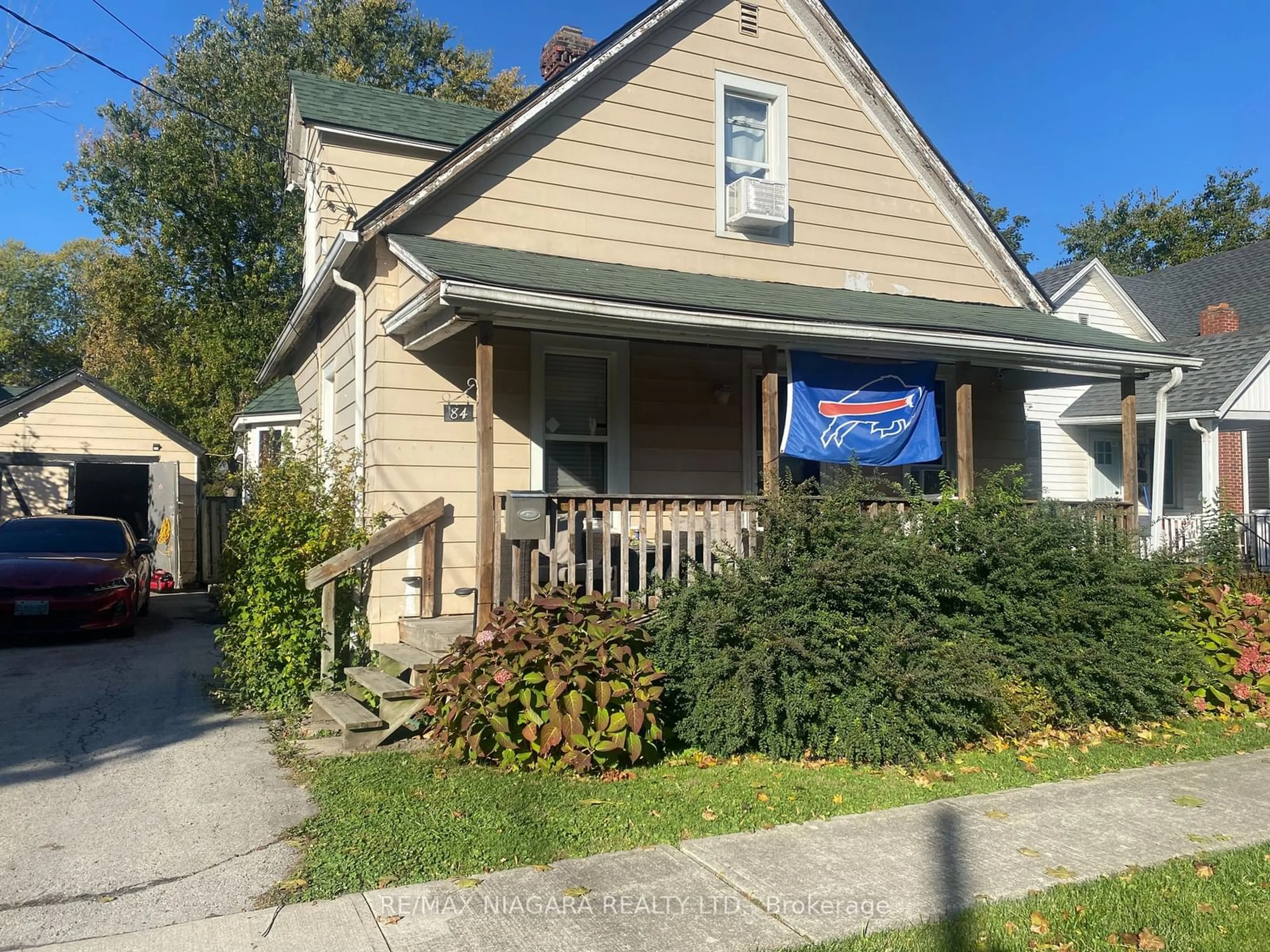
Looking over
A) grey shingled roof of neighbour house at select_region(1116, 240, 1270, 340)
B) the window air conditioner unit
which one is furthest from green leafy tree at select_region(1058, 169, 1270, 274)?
the window air conditioner unit

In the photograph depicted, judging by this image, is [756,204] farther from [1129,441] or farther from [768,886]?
[768,886]

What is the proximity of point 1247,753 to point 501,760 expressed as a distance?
5.36 metres

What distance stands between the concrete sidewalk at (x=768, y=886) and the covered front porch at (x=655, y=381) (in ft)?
9.02

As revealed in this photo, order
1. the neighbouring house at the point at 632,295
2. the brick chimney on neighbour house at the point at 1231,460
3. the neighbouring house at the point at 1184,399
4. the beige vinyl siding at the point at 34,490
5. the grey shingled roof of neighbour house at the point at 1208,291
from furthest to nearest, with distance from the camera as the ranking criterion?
the grey shingled roof of neighbour house at the point at 1208,291, the brick chimney on neighbour house at the point at 1231,460, the beige vinyl siding at the point at 34,490, the neighbouring house at the point at 1184,399, the neighbouring house at the point at 632,295

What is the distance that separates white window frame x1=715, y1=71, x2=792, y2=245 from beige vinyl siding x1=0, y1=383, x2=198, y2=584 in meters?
11.5

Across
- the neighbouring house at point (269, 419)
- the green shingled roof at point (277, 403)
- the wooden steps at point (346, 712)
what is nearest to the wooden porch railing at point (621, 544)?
the wooden steps at point (346, 712)

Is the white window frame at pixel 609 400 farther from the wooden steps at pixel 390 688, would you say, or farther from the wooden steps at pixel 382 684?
the wooden steps at pixel 382 684

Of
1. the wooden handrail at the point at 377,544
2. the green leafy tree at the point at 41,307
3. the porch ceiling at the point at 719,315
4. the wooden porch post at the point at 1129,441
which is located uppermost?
the green leafy tree at the point at 41,307

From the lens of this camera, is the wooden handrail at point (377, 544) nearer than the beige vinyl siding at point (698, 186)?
Yes

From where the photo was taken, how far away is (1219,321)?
21.4m

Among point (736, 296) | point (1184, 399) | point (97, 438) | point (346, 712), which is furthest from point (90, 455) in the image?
point (1184, 399)

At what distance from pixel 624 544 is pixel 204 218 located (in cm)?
2409

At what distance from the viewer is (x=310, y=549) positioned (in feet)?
26.5

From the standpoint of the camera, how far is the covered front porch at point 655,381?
7.19 metres
